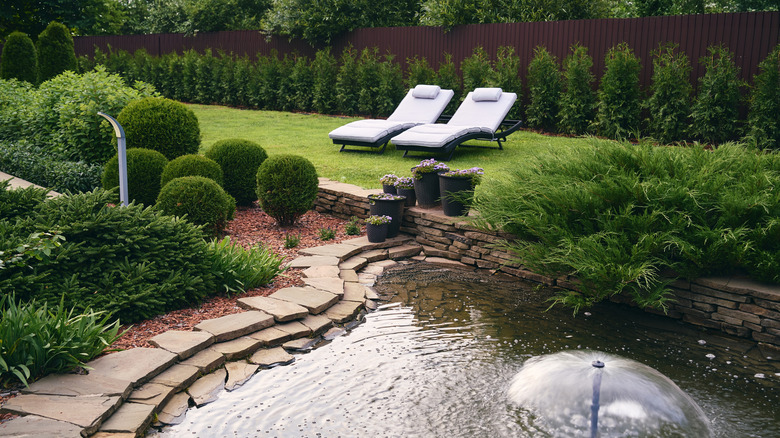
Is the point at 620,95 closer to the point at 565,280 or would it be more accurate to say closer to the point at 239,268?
the point at 565,280

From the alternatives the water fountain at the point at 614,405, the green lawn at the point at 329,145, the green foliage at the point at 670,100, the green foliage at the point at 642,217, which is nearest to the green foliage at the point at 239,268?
the green foliage at the point at 642,217

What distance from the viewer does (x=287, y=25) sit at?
17.9 metres

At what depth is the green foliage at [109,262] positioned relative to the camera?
3.87m

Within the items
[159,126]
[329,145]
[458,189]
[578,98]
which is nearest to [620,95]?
[578,98]

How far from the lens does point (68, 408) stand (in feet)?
9.87

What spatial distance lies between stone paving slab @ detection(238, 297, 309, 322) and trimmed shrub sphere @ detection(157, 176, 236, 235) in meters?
1.32

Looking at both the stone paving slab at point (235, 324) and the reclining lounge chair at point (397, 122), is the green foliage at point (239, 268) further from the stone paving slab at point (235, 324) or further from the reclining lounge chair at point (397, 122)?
the reclining lounge chair at point (397, 122)

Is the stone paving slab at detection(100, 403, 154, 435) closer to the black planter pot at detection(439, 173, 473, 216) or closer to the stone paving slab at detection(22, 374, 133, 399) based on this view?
the stone paving slab at detection(22, 374, 133, 399)

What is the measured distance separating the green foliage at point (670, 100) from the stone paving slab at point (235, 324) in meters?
8.57

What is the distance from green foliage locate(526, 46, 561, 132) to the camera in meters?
12.6

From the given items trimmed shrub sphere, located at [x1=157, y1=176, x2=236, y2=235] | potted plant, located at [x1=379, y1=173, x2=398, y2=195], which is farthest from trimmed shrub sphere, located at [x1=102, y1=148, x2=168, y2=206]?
potted plant, located at [x1=379, y1=173, x2=398, y2=195]

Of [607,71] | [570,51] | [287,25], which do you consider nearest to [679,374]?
[607,71]

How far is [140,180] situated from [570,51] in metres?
9.38

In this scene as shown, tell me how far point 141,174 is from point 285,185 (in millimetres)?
1604
